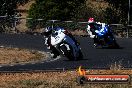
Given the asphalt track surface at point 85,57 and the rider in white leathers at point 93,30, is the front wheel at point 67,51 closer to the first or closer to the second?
the asphalt track surface at point 85,57

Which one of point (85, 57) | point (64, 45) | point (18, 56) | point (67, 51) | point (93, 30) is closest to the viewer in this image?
point (67, 51)

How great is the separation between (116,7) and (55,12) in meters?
7.06

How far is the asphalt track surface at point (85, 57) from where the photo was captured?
2180 centimetres

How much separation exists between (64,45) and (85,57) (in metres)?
1.19

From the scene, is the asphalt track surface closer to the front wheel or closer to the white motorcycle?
the front wheel

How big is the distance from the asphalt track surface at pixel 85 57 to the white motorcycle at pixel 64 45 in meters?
0.33

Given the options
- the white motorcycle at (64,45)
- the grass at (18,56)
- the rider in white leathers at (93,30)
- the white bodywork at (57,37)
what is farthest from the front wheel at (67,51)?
the rider in white leathers at (93,30)

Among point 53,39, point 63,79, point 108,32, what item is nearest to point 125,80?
point 63,79

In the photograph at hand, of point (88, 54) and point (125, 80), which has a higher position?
point (125, 80)

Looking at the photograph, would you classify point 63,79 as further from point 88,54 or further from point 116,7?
point 116,7

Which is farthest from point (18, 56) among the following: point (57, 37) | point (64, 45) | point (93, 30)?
point (93, 30)

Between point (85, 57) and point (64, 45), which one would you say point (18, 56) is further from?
point (85, 57)

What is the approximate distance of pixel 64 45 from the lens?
2547cm

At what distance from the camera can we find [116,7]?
176ft
